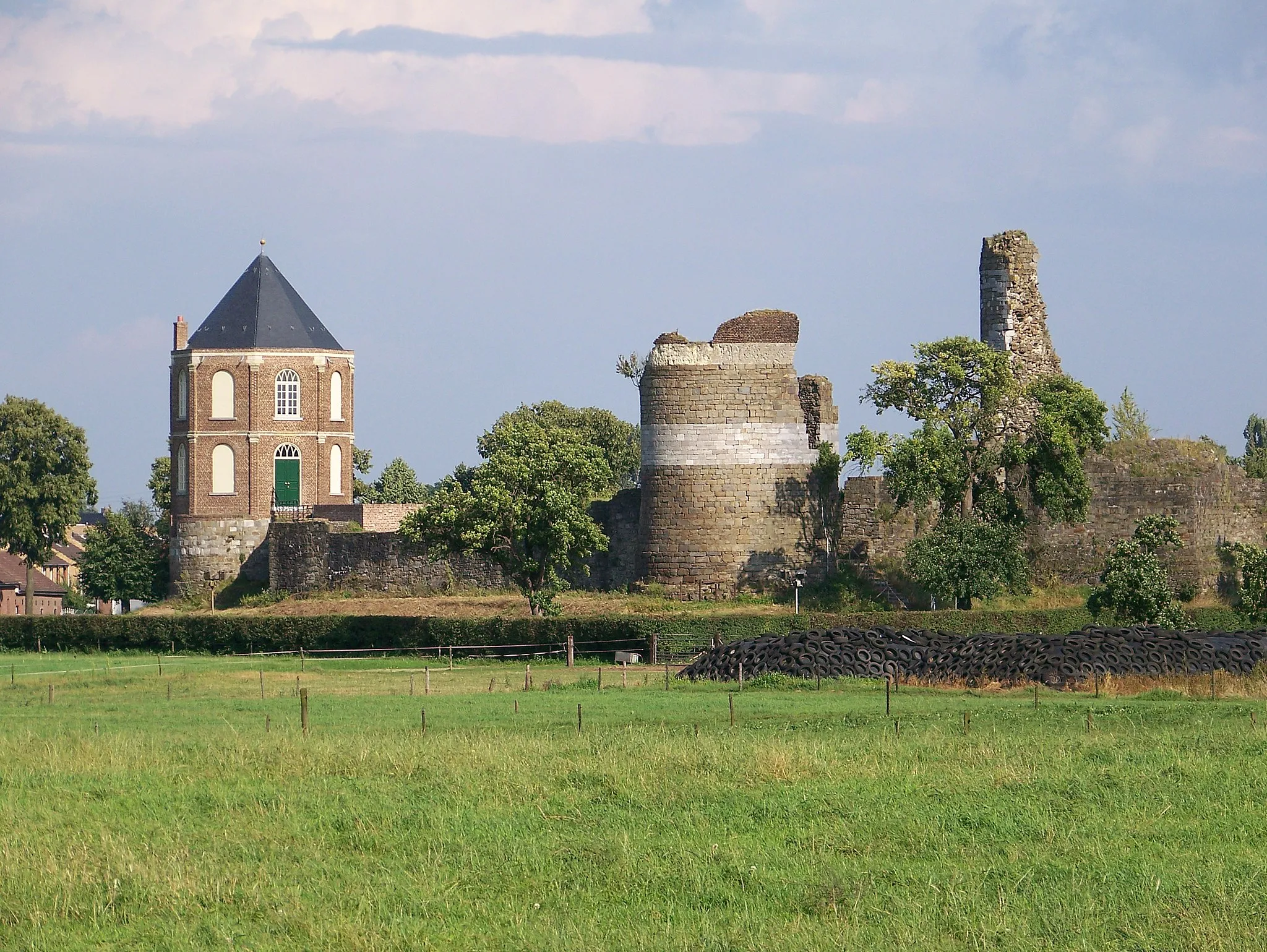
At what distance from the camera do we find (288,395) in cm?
6144

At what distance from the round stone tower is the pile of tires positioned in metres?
7.76

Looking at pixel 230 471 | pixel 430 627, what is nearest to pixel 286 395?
pixel 230 471

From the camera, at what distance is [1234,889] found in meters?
15.6

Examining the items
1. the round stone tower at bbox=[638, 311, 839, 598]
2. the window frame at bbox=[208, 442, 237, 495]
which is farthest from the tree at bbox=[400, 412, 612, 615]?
the window frame at bbox=[208, 442, 237, 495]

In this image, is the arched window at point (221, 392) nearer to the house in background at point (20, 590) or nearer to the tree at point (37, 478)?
the tree at point (37, 478)

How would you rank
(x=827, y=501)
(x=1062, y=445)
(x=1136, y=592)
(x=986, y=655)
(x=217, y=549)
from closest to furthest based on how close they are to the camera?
1. (x=986, y=655)
2. (x=1136, y=592)
3. (x=1062, y=445)
4. (x=827, y=501)
5. (x=217, y=549)

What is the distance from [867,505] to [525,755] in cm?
2562

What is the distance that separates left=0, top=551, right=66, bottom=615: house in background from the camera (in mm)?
89688

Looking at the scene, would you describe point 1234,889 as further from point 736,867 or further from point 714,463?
point 714,463

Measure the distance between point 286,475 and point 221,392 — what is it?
351cm

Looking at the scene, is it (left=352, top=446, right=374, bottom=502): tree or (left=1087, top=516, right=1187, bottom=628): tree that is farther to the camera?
(left=352, top=446, right=374, bottom=502): tree

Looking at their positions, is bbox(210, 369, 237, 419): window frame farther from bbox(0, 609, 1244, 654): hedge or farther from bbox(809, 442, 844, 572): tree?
bbox(809, 442, 844, 572): tree

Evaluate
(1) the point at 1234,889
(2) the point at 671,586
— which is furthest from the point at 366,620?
(1) the point at 1234,889

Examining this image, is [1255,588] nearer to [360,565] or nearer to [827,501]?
[827,501]
